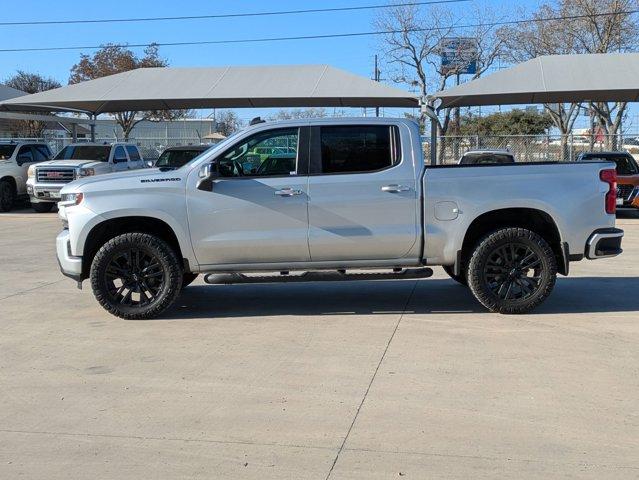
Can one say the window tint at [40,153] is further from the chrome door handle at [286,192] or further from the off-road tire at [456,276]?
the chrome door handle at [286,192]

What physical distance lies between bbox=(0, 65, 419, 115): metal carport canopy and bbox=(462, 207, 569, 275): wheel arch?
14.9m

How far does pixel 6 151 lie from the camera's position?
2123cm

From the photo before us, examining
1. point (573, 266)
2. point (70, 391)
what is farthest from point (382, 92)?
point (70, 391)

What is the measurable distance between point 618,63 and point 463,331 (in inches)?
730

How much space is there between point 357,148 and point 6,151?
56.4ft

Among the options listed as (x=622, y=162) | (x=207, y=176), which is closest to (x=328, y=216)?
(x=207, y=176)

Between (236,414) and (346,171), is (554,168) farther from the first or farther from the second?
(236,414)

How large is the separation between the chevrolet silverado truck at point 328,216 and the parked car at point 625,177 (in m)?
11.3

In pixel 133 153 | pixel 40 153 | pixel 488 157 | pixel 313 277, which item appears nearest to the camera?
pixel 313 277

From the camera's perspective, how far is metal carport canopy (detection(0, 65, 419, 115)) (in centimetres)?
2305

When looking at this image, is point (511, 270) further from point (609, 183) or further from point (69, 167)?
point (69, 167)

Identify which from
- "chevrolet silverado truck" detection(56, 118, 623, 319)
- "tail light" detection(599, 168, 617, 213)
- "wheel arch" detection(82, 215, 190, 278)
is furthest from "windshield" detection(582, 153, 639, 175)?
"wheel arch" detection(82, 215, 190, 278)

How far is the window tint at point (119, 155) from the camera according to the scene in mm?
21141

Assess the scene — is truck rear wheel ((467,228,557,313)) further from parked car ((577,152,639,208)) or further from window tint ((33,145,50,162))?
window tint ((33,145,50,162))
